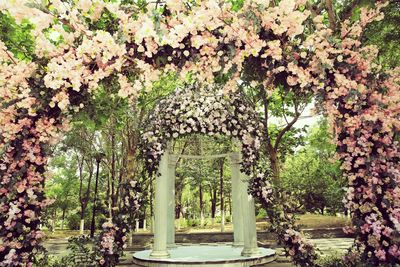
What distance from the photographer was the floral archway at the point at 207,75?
14.8 ft

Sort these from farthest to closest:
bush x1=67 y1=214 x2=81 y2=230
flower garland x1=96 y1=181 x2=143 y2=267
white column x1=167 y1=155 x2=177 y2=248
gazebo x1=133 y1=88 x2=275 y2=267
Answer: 1. bush x1=67 y1=214 x2=81 y2=230
2. white column x1=167 y1=155 x2=177 y2=248
3. gazebo x1=133 y1=88 x2=275 y2=267
4. flower garland x1=96 y1=181 x2=143 y2=267

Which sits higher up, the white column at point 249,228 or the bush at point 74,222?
the white column at point 249,228

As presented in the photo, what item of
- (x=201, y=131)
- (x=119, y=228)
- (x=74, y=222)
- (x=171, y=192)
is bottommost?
(x=74, y=222)

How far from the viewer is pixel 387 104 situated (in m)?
4.68

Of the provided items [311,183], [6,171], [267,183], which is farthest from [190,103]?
[311,183]

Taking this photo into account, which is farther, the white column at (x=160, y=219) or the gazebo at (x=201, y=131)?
the white column at (x=160, y=219)

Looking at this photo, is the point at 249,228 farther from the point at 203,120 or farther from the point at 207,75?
the point at 207,75

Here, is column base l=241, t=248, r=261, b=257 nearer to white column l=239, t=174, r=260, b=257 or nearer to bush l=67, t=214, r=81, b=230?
white column l=239, t=174, r=260, b=257

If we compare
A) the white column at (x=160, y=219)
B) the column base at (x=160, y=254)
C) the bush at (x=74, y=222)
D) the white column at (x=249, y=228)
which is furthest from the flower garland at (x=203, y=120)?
the bush at (x=74, y=222)

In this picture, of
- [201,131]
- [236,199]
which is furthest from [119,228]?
[236,199]

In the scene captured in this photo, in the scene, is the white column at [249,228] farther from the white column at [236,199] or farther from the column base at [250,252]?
the white column at [236,199]

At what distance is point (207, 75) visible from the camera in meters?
5.17

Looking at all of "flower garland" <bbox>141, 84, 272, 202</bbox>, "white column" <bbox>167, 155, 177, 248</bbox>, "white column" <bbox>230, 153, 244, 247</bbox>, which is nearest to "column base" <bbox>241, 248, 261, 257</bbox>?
"white column" <bbox>230, 153, 244, 247</bbox>

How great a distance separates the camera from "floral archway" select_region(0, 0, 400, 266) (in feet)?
14.8
